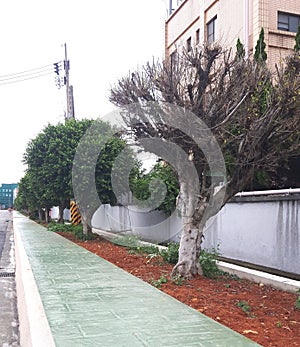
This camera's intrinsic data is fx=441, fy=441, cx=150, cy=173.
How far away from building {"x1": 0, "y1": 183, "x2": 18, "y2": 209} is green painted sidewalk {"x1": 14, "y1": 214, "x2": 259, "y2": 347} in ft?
356

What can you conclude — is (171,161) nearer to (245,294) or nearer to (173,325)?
(245,294)

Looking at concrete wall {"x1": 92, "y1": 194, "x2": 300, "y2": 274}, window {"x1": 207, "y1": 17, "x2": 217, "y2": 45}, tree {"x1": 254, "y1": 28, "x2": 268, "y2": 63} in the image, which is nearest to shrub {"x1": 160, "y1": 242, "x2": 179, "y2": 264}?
concrete wall {"x1": 92, "y1": 194, "x2": 300, "y2": 274}

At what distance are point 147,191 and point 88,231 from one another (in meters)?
2.60

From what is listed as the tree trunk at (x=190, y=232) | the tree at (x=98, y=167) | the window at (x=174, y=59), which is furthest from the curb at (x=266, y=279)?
the tree at (x=98, y=167)

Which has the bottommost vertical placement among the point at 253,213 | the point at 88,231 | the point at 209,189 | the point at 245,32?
the point at 88,231

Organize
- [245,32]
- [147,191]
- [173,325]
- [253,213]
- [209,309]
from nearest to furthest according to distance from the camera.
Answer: [173,325], [209,309], [253,213], [147,191], [245,32]

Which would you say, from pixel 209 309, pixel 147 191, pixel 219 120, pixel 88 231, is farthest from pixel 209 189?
pixel 88 231

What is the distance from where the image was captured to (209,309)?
17.5 feet

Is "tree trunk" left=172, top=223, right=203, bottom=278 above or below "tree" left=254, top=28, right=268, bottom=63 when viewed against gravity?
below

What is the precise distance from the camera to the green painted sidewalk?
13.4ft

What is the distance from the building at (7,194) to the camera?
11544cm

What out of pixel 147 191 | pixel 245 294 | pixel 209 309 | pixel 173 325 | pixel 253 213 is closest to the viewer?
pixel 173 325

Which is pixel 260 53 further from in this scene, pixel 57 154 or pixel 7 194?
pixel 7 194

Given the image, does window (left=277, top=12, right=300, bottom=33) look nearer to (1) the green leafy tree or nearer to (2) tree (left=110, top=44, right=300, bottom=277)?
(1) the green leafy tree
